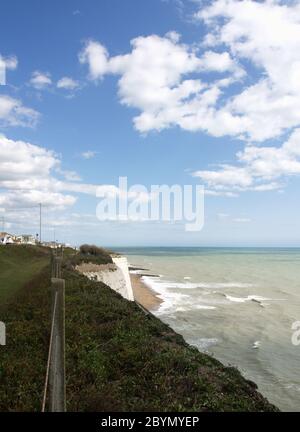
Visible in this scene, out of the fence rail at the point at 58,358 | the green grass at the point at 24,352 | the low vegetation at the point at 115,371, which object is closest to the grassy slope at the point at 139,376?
the low vegetation at the point at 115,371

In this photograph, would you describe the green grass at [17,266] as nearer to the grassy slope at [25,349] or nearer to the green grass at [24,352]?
the grassy slope at [25,349]

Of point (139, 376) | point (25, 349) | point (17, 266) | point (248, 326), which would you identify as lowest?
point (248, 326)

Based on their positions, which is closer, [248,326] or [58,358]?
[58,358]

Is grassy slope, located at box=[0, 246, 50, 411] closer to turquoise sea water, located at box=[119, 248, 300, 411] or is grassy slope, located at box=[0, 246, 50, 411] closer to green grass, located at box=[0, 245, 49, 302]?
green grass, located at box=[0, 245, 49, 302]

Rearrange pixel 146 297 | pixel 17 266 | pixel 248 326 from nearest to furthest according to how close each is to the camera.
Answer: pixel 248 326, pixel 17 266, pixel 146 297

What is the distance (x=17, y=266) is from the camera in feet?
130

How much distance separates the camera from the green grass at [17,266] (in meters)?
24.5

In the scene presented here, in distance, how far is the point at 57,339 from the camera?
5.76 m

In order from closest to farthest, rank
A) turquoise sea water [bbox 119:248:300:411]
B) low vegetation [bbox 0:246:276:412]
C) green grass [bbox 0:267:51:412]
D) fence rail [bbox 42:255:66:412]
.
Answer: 1. fence rail [bbox 42:255:66:412]
2. green grass [bbox 0:267:51:412]
3. low vegetation [bbox 0:246:276:412]
4. turquoise sea water [bbox 119:248:300:411]

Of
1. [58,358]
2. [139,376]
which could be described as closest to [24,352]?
[139,376]

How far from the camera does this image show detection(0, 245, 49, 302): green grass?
2447 centimetres

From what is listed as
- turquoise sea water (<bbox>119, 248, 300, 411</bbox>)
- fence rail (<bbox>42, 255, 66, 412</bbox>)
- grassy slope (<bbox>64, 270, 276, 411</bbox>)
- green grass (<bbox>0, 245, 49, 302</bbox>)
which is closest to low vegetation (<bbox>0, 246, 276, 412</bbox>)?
grassy slope (<bbox>64, 270, 276, 411</bbox>)

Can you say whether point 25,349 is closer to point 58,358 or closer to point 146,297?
point 58,358
